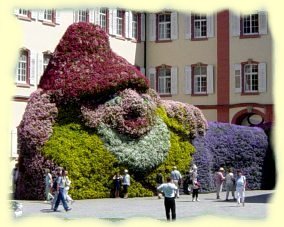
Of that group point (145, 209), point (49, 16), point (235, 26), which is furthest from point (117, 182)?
point (235, 26)

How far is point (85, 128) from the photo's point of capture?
90.5ft

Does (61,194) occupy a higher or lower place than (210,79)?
lower

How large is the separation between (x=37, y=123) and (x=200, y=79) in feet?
69.0

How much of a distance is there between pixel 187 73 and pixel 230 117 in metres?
4.28

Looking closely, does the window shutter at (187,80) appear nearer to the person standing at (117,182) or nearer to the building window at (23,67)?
the building window at (23,67)

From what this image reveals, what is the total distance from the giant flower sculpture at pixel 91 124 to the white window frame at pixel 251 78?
1682 centimetres

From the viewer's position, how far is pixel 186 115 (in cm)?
3048

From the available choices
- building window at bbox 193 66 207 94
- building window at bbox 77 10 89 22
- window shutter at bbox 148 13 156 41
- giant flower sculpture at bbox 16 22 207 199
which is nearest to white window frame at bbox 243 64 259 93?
building window at bbox 193 66 207 94

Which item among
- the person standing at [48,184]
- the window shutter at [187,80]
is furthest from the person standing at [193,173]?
the window shutter at [187,80]

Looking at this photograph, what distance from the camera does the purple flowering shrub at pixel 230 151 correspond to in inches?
1225

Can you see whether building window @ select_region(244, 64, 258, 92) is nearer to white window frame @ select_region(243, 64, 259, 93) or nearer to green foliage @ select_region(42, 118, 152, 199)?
white window frame @ select_region(243, 64, 259, 93)

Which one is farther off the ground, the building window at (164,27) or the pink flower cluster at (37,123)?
the building window at (164,27)

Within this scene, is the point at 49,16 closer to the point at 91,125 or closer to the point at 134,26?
the point at 134,26

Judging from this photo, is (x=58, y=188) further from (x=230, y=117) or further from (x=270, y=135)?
(x=230, y=117)
